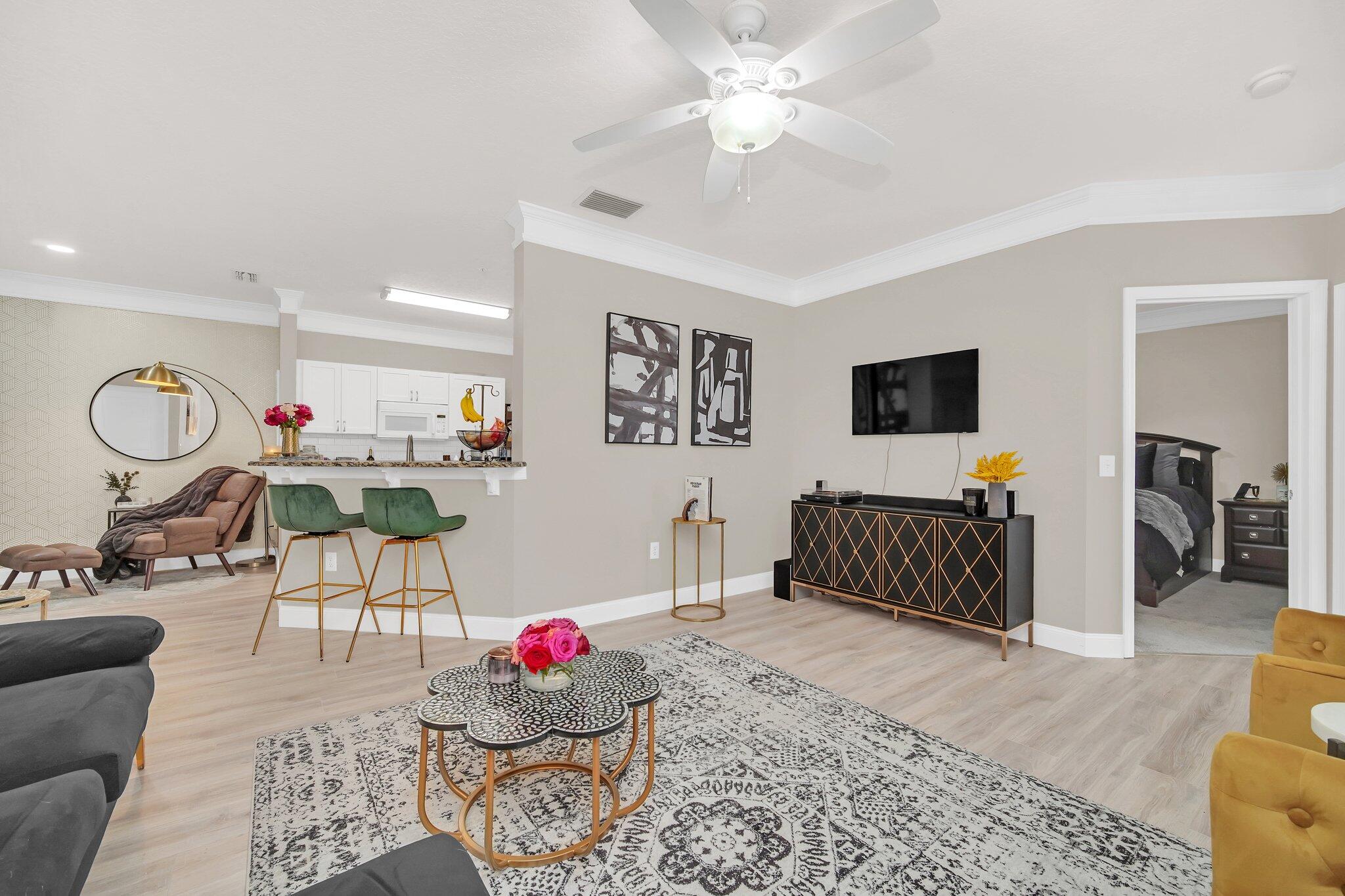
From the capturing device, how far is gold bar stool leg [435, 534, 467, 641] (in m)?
3.49

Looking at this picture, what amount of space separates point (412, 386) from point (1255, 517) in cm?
832

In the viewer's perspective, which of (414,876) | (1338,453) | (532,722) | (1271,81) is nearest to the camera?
(414,876)

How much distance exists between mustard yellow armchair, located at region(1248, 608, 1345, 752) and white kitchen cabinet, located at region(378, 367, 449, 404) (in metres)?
7.01

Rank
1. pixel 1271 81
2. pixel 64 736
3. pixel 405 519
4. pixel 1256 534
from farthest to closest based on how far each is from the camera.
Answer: pixel 1256 534
pixel 405 519
pixel 1271 81
pixel 64 736

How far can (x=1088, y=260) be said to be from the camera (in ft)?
10.9

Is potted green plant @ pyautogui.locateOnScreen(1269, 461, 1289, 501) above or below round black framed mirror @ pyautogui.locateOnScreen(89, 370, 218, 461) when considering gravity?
below

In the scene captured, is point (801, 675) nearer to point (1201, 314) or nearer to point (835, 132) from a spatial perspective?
point (835, 132)

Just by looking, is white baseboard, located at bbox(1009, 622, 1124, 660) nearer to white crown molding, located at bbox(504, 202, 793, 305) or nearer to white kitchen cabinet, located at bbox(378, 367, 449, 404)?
white crown molding, located at bbox(504, 202, 793, 305)

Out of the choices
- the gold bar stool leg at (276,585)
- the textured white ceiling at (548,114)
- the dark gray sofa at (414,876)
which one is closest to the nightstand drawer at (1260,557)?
the textured white ceiling at (548,114)

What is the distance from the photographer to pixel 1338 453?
2.95 m

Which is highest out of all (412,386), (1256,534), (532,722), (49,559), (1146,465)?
(412,386)

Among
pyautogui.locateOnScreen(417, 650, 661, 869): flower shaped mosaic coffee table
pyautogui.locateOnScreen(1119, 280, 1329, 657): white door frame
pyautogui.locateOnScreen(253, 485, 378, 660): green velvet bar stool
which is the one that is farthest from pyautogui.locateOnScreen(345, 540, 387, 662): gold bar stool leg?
pyautogui.locateOnScreen(1119, 280, 1329, 657): white door frame

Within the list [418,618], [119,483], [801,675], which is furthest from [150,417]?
[801,675]

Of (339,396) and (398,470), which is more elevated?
(339,396)
